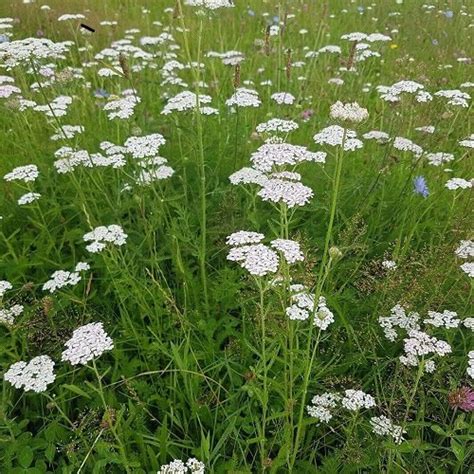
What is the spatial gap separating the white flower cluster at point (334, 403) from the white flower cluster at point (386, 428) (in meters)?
0.06

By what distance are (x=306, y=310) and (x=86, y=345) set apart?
0.75 metres

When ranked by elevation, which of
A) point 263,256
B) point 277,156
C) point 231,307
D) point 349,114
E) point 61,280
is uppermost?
point 349,114

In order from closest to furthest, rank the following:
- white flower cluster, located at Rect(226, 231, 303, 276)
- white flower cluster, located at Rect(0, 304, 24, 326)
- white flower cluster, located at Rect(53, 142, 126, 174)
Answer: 1. white flower cluster, located at Rect(226, 231, 303, 276)
2. white flower cluster, located at Rect(0, 304, 24, 326)
3. white flower cluster, located at Rect(53, 142, 126, 174)

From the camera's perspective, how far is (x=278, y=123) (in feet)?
8.05

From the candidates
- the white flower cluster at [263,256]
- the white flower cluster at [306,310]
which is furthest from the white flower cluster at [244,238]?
the white flower cluster at [306,310]

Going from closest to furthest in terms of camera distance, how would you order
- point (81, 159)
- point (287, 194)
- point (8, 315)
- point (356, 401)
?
point (287, 194), point (356, 401), point (8, 315), point (81, 159)

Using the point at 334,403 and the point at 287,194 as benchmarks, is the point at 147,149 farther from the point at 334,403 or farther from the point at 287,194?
the point at 334,403

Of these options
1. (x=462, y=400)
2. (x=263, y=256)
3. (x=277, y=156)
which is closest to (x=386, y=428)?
(x=462, y=400)

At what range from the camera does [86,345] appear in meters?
1.61

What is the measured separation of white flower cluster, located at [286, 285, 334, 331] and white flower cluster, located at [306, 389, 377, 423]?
10.0 inches

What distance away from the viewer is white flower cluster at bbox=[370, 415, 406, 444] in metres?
1.79

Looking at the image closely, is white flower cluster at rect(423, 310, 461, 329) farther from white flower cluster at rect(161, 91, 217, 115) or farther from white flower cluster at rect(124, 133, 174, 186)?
white flower cluster at rect(161, 91, 217, 115)

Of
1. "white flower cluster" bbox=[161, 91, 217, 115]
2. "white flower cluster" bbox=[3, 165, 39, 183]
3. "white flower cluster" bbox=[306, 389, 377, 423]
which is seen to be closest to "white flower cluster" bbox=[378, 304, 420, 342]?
"white flower cluster" bbox=[306, 389, 377, 423]

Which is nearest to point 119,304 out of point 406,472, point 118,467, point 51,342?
point 51,342
